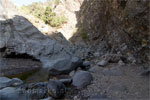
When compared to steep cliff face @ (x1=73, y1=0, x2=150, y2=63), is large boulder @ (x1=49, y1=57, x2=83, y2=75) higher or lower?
lower

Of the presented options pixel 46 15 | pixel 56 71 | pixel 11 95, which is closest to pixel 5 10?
pixel 56 71

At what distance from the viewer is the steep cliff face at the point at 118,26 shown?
2910 millimetres

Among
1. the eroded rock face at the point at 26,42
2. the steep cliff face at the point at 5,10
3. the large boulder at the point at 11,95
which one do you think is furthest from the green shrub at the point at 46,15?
the large boulder at the point at 11,95

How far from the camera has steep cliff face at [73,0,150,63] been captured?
9.55 ft

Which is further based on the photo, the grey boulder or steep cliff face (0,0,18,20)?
steep cliff face (0,0,18,20)

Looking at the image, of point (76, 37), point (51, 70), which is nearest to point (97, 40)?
point (76, 37)

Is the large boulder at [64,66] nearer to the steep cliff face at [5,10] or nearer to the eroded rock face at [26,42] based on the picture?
the eroded rock face at [26,42]

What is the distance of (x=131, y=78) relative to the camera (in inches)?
124

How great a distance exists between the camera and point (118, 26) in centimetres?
511

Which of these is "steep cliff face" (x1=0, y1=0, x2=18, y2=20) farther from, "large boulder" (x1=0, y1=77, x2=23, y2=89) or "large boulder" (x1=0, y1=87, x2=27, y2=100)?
"large boulder" (x1=0, y1=87, x2=27, y2=100)

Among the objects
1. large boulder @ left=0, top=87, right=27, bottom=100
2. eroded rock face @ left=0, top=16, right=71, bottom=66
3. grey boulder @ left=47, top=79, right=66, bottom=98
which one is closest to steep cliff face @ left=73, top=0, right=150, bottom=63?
grey boulder @ left=47, top=79, right=66, bottom=98

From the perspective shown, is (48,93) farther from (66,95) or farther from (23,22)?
(23,22)

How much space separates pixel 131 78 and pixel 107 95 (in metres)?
0.98

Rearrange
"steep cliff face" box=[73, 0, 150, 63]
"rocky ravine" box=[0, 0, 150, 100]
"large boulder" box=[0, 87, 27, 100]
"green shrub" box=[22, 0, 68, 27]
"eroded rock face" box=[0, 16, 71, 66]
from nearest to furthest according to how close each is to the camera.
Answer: "large boulder" box=[0, 87, 27, 100] → "rocky ravine" box=[0, 0, 150, 100] → "steep cliff face" box=[73, 0, 150, 63] → "eroded rock face" box=[0, 16, 71, 66] → "green shrub" box=[22, 0, 68, 27]
